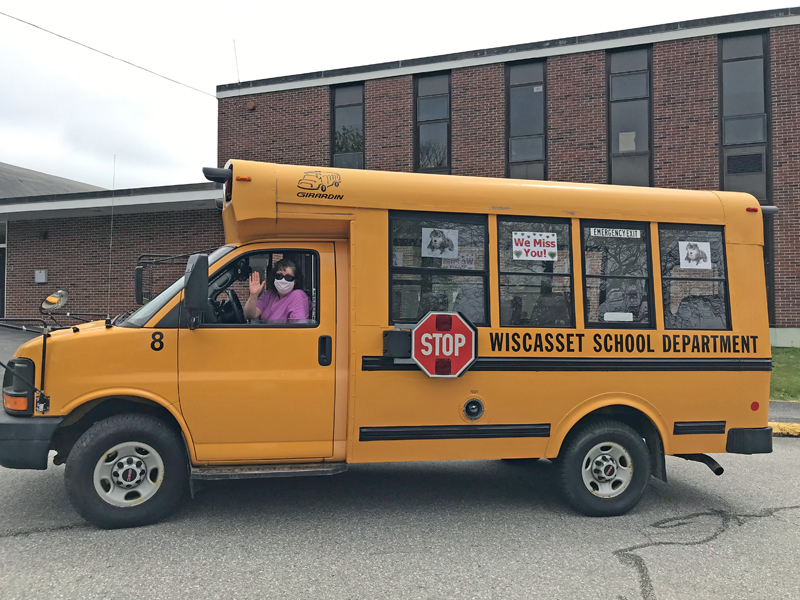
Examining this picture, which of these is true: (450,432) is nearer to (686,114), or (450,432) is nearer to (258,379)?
(258,379)

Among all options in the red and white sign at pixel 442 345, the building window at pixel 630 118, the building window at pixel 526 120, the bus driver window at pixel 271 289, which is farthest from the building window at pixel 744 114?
the bus driver window at pixel 271 289

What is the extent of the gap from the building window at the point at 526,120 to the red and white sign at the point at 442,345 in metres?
12.8

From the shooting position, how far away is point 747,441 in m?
4.97

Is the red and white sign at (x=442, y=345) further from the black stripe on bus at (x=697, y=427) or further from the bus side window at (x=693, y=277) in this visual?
the black stripe on bus at (x=697, y=427)

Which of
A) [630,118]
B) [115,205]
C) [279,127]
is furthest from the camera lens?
[279,127]

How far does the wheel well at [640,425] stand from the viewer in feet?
16.0

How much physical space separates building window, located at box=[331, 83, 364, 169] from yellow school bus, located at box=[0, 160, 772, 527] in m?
13.3

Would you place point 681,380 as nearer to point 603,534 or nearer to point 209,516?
point 603,534

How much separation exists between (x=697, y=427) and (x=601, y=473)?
0.92m

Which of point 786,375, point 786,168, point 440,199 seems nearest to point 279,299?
point 440,199

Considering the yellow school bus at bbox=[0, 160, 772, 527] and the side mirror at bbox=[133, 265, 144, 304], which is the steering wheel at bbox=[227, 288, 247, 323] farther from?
the side mirror at bbox=[133, 265, 144, 304]

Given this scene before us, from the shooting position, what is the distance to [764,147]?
1521 centimetres

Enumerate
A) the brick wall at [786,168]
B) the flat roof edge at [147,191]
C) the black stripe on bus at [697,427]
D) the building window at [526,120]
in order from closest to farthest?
1. the black stripe on bus at [697,427]
2. the brick wall at [786,168]
3. the flat roof edge at [147,191]
4. the building window at [526,120]

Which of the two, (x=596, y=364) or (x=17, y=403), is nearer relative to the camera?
(x=17, y=403)
